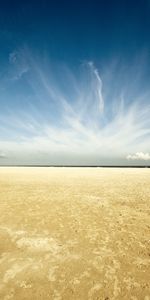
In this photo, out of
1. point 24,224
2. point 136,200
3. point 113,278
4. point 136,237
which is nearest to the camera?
point 113,278

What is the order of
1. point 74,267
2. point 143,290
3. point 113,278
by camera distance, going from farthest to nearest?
point 74,267 → point 113,278 → point 143,290

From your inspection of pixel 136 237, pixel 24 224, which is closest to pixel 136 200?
pixel 136 237

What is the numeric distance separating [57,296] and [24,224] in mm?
5994

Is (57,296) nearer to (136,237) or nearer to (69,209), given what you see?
(136,237)

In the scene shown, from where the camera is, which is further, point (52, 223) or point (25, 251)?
point (52, 223)

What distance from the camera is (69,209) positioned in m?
14.0

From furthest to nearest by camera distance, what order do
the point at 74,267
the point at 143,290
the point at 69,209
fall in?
the point at 69,209 → the point at 74,267 → the point at 143,290

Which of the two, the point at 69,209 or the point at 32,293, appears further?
the point at 69,209

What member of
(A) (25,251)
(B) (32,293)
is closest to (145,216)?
(A) (25,251)

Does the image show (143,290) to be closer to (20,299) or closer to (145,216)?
(20,299)

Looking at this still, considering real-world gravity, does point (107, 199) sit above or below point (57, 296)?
above

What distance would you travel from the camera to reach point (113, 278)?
6.41m

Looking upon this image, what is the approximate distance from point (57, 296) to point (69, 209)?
8.36 m

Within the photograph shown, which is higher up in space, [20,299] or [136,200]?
[136,200]
